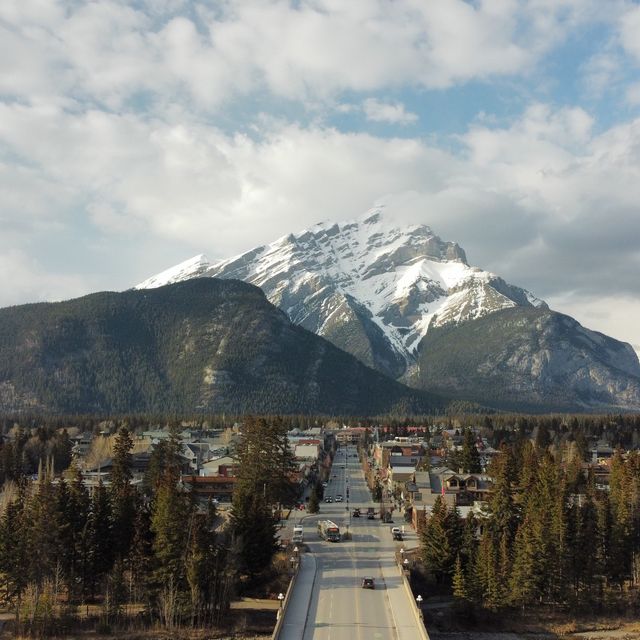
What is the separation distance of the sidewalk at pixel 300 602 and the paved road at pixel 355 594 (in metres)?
0.06

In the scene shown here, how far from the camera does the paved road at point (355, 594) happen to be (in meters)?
44.3

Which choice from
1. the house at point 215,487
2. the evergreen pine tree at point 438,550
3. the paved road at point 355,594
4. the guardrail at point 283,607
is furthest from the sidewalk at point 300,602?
the house at point 215,487

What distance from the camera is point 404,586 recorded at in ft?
178

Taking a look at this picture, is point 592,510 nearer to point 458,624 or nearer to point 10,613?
point 458,624

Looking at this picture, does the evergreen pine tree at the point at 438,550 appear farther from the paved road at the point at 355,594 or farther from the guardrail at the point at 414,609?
the paved road at the point at 355,594

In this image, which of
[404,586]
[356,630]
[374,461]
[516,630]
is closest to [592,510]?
[516,630]

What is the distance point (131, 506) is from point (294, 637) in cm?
2324

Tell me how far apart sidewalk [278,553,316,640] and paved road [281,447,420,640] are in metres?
0.06

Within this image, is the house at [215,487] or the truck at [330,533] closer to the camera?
the truck at [330,533]

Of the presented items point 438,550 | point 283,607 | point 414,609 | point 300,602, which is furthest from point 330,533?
point 283,607

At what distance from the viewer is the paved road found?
44344 mm

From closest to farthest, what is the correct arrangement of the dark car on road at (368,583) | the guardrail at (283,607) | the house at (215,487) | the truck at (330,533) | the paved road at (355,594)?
the guardrail at (283,607)
the paved road at (355,594)
the dark car on road at (368,583)
the truck at (330,533)
the house at (215,487)

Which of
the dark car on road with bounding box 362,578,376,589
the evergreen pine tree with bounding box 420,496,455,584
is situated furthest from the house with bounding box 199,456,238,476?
the dark car on road with bounding box 362,578,376,589

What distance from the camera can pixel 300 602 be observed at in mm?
50438
